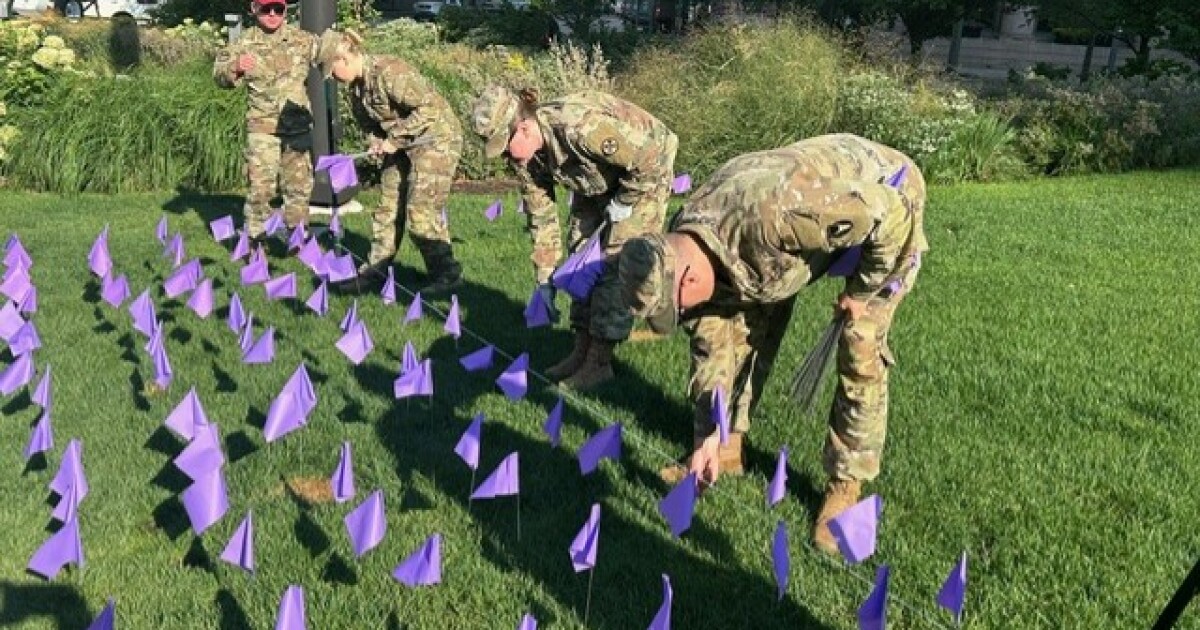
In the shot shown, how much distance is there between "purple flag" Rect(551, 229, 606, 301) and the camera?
14.4ft

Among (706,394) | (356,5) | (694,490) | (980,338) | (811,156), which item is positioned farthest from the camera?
(356,5)

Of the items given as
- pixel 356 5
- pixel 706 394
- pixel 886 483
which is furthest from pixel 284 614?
pixel 356 5

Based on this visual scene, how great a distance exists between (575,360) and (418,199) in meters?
1.99

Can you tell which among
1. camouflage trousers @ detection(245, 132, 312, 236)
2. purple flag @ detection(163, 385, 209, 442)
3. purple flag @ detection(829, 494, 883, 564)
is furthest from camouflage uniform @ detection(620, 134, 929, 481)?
camouflage trousers @ detection(245, 132, 312, 236)

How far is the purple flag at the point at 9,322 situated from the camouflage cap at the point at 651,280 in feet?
12.3

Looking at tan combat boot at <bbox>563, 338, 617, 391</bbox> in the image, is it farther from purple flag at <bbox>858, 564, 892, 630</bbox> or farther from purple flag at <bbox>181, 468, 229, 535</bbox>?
purple flag at <bbox>858, 564, 892, 630</bbox>

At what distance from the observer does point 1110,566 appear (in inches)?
136

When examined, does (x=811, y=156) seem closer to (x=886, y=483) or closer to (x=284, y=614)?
(x=886, y=483)

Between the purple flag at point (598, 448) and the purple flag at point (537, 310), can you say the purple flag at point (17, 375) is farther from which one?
the purple flag at point (598, 448)

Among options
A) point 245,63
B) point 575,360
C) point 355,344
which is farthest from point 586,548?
point 245,63

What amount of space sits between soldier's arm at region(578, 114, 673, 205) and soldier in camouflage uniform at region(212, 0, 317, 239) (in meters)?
3.82

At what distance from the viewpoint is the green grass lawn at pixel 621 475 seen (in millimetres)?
3301

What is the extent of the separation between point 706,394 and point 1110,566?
1.54 metres

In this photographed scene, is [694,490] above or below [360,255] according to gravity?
above
